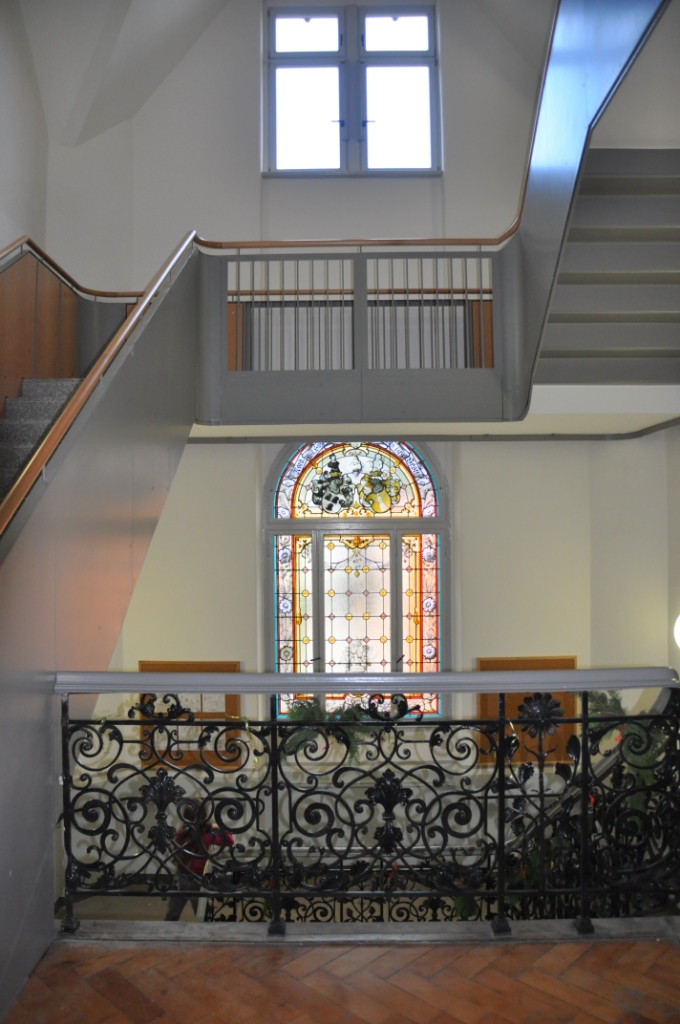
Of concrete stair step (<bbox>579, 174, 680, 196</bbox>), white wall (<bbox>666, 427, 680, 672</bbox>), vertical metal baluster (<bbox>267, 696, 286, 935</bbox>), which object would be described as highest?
concrete stair step (<bbox>579, 174, 680, 196</bbox>)

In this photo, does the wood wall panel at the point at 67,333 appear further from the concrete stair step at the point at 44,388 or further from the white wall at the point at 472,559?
the white wall at the point at 472,559

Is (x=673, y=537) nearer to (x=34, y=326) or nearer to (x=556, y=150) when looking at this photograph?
(x=556, y=150)

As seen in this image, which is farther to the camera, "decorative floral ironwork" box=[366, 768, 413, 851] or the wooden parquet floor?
"decorative floral ironwork" box=[366, 768, 413, 851]

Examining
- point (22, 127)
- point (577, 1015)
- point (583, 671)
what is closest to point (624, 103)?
point (583, 671)

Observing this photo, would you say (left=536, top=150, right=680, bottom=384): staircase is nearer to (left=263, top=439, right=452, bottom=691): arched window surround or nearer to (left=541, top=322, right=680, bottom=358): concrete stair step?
(left=541, top=322, right=680, bottom=358): concrete stair step

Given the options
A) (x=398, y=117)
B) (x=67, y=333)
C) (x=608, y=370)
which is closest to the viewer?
(x=608, y=370)

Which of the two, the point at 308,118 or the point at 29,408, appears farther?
the point at 308,118

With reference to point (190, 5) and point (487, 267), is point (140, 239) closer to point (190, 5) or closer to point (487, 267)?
Result: point (190, 5)

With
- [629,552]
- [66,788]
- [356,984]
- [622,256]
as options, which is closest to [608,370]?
[622,256]

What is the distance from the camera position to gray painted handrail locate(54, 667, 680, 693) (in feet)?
8.32

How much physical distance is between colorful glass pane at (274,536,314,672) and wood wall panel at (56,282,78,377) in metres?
3.03

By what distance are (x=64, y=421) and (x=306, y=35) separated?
25.1ft

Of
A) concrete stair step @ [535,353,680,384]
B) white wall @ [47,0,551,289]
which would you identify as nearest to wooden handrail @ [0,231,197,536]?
concrete stair step @ [535,353,680,384]

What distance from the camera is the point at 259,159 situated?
816 cm
